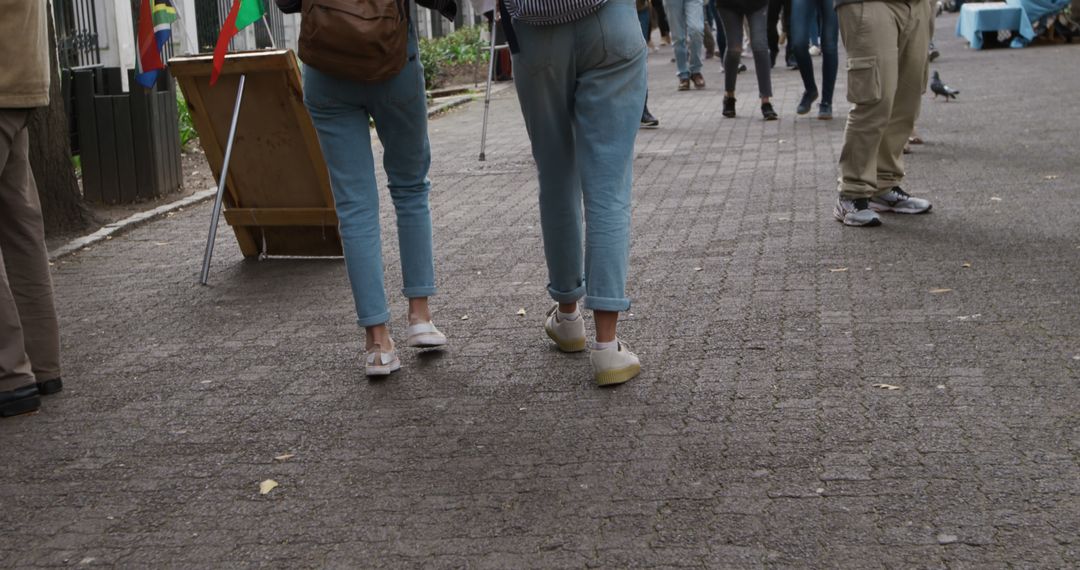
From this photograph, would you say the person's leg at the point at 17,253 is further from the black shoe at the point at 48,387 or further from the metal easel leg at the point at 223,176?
the metal easel leg at the point at 223,176

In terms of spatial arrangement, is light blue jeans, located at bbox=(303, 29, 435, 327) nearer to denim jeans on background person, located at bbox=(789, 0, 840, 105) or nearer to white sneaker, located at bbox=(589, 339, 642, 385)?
white sneaker, located at bbox=(589, 339, 642, 385)

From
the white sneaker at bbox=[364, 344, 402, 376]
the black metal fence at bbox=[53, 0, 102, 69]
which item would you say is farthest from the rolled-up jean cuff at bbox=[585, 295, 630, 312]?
the black metal fence at bbox=[53, 0, 102, 69]

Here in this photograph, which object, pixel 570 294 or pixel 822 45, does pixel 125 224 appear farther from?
pixel 822 45

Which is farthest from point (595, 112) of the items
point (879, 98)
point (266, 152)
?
point (879, 98)

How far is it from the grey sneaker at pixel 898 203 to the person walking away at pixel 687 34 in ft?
31.7

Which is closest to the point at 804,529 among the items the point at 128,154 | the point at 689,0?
the point at 128,154

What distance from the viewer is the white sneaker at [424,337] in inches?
216

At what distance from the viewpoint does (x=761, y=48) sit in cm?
1377

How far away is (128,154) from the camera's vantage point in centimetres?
1020

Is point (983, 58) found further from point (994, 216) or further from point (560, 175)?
point (560, 175)

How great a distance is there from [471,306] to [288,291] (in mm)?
1084

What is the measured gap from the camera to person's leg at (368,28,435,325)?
5.14m

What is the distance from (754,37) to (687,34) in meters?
4.02

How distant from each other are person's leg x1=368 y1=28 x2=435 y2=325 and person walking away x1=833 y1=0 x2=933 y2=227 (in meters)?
3.01
